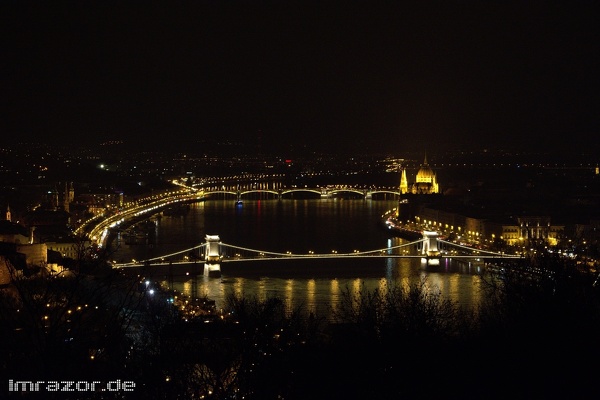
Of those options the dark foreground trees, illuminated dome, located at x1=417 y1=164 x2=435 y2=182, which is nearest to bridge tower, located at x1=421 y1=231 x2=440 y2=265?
the dark foreground trees

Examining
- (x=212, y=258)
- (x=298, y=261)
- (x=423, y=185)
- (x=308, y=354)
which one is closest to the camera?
(x=308, y=354)

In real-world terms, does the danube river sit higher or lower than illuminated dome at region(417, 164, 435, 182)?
lower

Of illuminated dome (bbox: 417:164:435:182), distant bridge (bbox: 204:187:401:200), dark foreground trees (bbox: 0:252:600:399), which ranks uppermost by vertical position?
illuminated dome (bbox: 417:164:435:182)

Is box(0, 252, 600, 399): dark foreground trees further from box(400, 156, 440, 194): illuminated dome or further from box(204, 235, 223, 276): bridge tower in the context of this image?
box(400, 156, 440, 194): illuminated dome

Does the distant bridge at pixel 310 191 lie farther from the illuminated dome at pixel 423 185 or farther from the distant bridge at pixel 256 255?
the distant bridge at pixel 256 255

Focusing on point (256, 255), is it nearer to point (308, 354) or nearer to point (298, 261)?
point (298, 261)

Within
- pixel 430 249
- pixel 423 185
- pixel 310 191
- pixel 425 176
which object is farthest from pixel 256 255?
pixel 310 191
